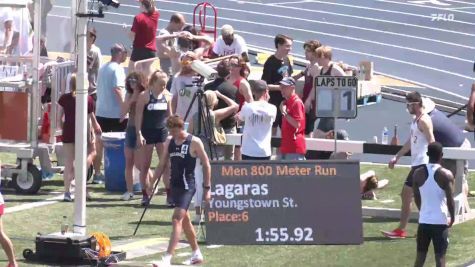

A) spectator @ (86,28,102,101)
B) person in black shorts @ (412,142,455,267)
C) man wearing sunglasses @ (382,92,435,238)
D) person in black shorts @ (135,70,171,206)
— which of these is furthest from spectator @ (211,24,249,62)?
person in black shorts @ (412,142,455,267)

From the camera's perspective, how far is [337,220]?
16.0 metres

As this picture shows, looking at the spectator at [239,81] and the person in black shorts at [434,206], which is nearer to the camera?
the person in black shorts at [434,206]

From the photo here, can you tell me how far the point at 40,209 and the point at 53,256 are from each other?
137 inches

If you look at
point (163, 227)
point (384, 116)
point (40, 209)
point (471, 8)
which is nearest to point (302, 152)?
point (163, 227)

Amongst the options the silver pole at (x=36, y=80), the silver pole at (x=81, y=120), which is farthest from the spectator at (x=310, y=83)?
the silver pole at (x=81, y=120)

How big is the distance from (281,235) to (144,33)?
8011mm

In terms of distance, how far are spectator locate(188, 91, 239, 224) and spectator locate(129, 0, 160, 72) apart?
472 cm

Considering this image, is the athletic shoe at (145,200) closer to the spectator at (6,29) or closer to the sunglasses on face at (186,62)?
the sunglasses on face at (186,62)

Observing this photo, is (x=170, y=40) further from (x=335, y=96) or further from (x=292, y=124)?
(x=335, y=96)

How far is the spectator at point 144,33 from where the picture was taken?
23031 millimetres

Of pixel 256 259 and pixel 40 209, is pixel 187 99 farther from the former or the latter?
pixel 256 259

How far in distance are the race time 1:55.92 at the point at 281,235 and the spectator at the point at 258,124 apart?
182cm

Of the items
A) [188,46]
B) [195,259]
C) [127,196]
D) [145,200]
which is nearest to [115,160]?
[127,196]

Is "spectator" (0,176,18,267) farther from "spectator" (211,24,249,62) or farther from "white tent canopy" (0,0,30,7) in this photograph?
"spectator" (211,24,249,62)
